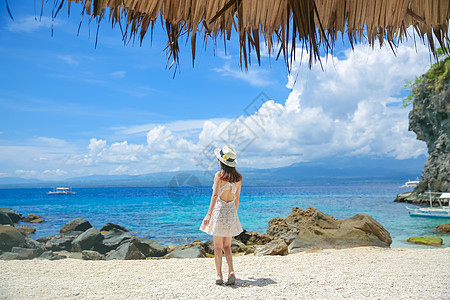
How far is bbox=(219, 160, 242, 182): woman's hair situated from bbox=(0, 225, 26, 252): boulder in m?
7.70

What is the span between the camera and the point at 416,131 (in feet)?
91.9

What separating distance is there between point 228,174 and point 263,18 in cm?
165

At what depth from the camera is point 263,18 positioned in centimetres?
287

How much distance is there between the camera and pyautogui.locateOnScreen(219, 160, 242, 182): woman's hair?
3625mm

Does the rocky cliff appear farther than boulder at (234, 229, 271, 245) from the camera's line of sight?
Yes

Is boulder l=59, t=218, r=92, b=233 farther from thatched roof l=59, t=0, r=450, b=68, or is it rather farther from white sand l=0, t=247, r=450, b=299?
thatched roof l=59, t=0, r=450, b=68

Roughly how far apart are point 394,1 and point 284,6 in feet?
3.54

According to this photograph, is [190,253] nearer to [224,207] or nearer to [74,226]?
[224,207]

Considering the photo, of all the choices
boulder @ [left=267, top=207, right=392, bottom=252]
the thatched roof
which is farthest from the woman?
boulder @ [left=267, top=207, right=392, bottom=252]

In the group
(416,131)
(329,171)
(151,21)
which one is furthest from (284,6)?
(329,171)

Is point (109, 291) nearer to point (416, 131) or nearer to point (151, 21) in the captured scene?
point (151, 21)

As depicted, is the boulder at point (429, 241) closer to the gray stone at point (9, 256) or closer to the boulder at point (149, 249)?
the boulder at point (149, 249)

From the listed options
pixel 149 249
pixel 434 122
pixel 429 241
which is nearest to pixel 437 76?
pixel 434 122

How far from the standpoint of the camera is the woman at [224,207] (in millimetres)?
3615
